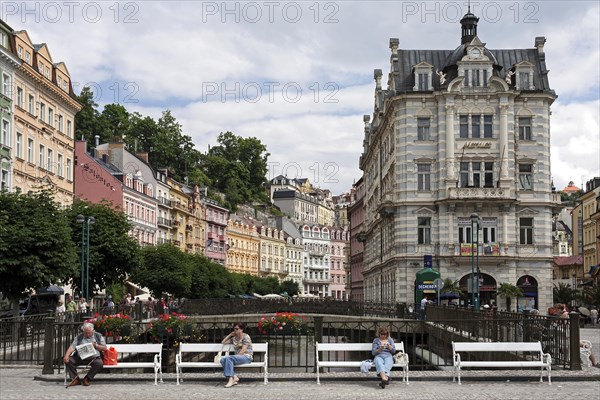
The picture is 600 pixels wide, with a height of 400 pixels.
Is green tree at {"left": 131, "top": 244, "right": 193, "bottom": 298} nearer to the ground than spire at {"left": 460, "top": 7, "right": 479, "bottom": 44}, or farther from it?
nearer to the ground

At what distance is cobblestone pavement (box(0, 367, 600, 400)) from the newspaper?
67 centimetres

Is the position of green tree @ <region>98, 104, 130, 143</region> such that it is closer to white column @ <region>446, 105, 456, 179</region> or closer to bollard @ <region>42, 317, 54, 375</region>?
white column @ <region>446, 105, 456, 179</region>

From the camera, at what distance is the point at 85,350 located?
19656 mm

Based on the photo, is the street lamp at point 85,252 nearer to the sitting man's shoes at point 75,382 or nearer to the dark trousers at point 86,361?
the dark trousers at point 86,361

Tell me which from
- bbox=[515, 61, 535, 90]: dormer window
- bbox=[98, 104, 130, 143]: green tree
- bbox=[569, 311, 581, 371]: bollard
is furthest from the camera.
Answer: bbox=[98, 104, 130, 143]: green tree

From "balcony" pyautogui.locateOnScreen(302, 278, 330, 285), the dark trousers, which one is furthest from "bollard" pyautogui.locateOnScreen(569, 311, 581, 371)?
"balcony" pyautogui.locateOnScreen(302, 278, 330, 285)

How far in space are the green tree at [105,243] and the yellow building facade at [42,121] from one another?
112 inches

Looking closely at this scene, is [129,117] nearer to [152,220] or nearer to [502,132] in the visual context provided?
[152,220]

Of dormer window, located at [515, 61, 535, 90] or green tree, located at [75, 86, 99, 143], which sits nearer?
dormer window, located at [515, 61, 535, 90]

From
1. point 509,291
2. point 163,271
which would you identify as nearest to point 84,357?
point 509,291

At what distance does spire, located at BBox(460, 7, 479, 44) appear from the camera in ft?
212

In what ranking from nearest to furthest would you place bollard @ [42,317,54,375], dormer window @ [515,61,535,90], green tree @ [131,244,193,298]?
1. bollard @ [42,317,54,375]
2. dormer window @ [515,61,535,90]
3. green tree @ [131,244,193,298]

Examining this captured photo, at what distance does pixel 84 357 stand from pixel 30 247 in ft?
60.9

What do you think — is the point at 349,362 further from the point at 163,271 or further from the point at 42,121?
the point at 163,271
